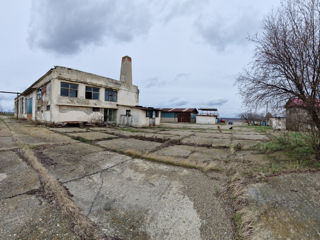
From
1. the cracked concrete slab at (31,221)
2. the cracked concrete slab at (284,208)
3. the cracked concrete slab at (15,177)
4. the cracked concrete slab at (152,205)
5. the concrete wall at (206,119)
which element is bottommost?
the cracked concrete slab at (152,205)

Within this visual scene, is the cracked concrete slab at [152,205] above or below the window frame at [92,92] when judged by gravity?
below

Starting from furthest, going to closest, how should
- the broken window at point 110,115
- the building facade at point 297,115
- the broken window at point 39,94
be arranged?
1. the broken window at point 110,115
2. the broken window at point 39,94
3. the building facade at point 297,115

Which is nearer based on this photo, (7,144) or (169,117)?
(7,144)

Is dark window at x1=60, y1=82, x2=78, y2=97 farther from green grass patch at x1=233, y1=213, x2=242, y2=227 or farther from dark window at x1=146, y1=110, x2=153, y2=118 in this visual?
green grass patch at x1=233, y1=213, x2=242, y2=227

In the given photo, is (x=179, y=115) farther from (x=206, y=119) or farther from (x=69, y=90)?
(x=69, y=90)

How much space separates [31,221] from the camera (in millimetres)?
1707

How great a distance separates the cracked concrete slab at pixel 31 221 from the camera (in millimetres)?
1514

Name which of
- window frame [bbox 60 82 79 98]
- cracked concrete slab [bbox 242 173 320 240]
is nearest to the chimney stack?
window frame [bbox 60 82 79 98]

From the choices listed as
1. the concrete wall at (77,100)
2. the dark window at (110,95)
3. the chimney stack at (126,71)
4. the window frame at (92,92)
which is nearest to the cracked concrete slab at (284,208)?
the concrete wall at (77,100)

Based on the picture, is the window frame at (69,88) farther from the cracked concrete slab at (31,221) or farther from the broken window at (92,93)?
the cracked concrete slab at (31,221)

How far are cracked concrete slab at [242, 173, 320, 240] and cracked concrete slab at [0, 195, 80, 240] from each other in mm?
2230

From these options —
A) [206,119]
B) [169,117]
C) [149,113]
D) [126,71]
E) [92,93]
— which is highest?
[126,71]

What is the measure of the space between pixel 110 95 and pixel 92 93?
7.16ft

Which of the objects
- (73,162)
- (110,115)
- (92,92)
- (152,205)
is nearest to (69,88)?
(92,92)
